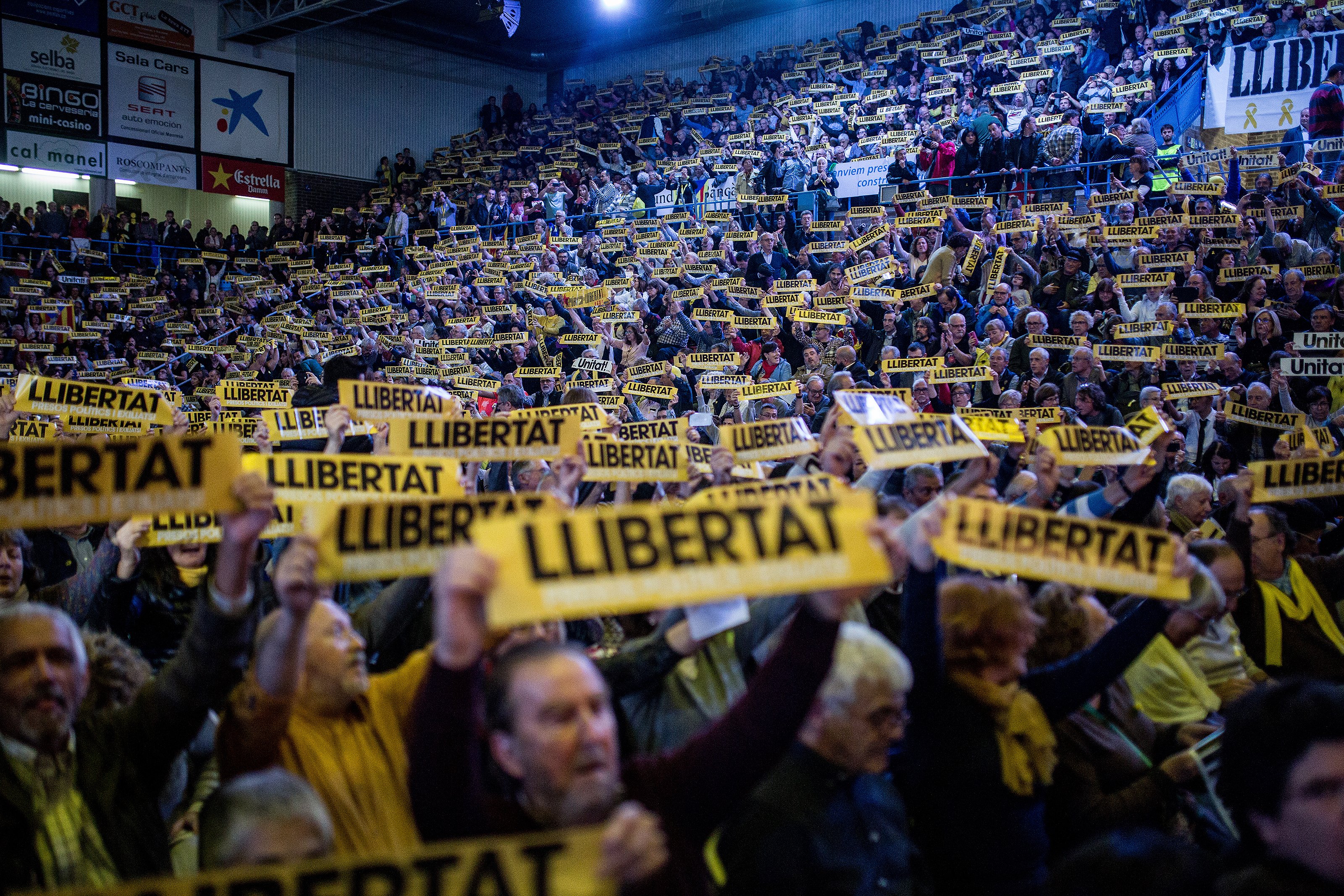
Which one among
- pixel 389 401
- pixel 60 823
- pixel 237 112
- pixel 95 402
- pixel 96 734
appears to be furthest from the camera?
pixel 237 112

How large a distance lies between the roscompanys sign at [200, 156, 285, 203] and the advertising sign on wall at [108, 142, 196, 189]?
0.32 meters

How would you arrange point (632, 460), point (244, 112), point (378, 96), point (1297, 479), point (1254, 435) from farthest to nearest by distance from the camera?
point (378, 96)
point (244, 112)
point (1254, 435)
point (632, 460)
point (1297, 479)

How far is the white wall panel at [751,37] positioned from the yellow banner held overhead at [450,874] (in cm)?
2414

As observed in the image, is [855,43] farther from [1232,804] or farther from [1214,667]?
[1232,804]

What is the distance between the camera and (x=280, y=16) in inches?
969

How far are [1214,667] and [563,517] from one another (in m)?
2.61

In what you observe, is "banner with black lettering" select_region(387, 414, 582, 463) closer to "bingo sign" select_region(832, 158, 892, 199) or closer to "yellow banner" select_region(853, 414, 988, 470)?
"yellow banner" select_region(853, 414, 988, 470)

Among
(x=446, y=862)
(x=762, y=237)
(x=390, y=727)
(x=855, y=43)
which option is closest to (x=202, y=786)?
(x=390, y=727)

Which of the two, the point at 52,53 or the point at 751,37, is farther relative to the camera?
the point at 751,37

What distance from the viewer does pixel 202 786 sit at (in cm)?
275

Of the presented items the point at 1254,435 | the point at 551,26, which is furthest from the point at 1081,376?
the point at 551,26

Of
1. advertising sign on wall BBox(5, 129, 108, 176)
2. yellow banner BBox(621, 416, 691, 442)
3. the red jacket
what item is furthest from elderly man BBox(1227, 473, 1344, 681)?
advertising sign on wall BBox(5, 129, 108, 176)

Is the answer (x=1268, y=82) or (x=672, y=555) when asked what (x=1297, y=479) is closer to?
(x=672, y=555)

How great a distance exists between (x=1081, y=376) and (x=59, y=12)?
968 inches
